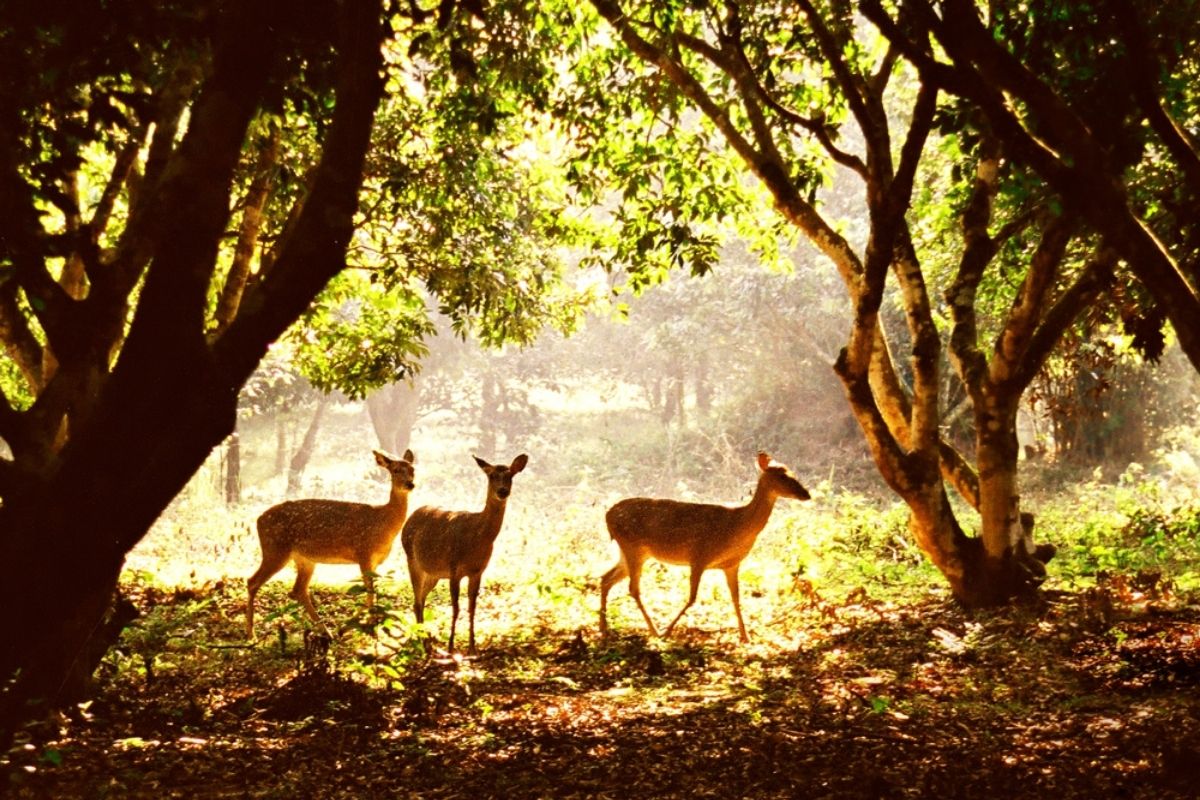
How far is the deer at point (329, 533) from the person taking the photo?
1091 centimetres

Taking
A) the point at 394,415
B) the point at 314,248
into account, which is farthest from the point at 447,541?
the point at 394,415

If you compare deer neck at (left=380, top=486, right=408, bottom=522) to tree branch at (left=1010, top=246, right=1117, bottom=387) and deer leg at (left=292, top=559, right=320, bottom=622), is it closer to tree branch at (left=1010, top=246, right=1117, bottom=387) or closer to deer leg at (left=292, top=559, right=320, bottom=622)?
deer leg at (left=292, top=559, right=320, bottom=622)

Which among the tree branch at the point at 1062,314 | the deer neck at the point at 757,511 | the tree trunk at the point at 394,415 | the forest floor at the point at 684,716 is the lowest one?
the forest floor at the point at 684,716

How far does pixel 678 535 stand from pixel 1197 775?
5902mm

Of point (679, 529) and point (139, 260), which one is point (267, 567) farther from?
point (139, 260)

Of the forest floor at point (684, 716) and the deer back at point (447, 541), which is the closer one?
the forest floor at point (684, 716)

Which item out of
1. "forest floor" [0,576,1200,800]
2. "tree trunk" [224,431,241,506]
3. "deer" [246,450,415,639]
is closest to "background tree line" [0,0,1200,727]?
"forest floor" [0,576,1200,800]

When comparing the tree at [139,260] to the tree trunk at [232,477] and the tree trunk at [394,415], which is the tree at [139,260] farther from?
the tree trunk at [394,415]

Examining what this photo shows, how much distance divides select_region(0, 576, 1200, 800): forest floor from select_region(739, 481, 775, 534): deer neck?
45.6 inches

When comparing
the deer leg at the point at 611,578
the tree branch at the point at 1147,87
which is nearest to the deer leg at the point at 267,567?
the deer leg at the point at 611,578

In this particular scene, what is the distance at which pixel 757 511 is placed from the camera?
1039 centimetres

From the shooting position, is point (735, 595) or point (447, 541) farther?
point (447, 541)

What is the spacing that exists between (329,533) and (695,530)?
153 inches

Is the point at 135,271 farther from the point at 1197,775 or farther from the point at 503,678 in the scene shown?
the point at 1197,775
